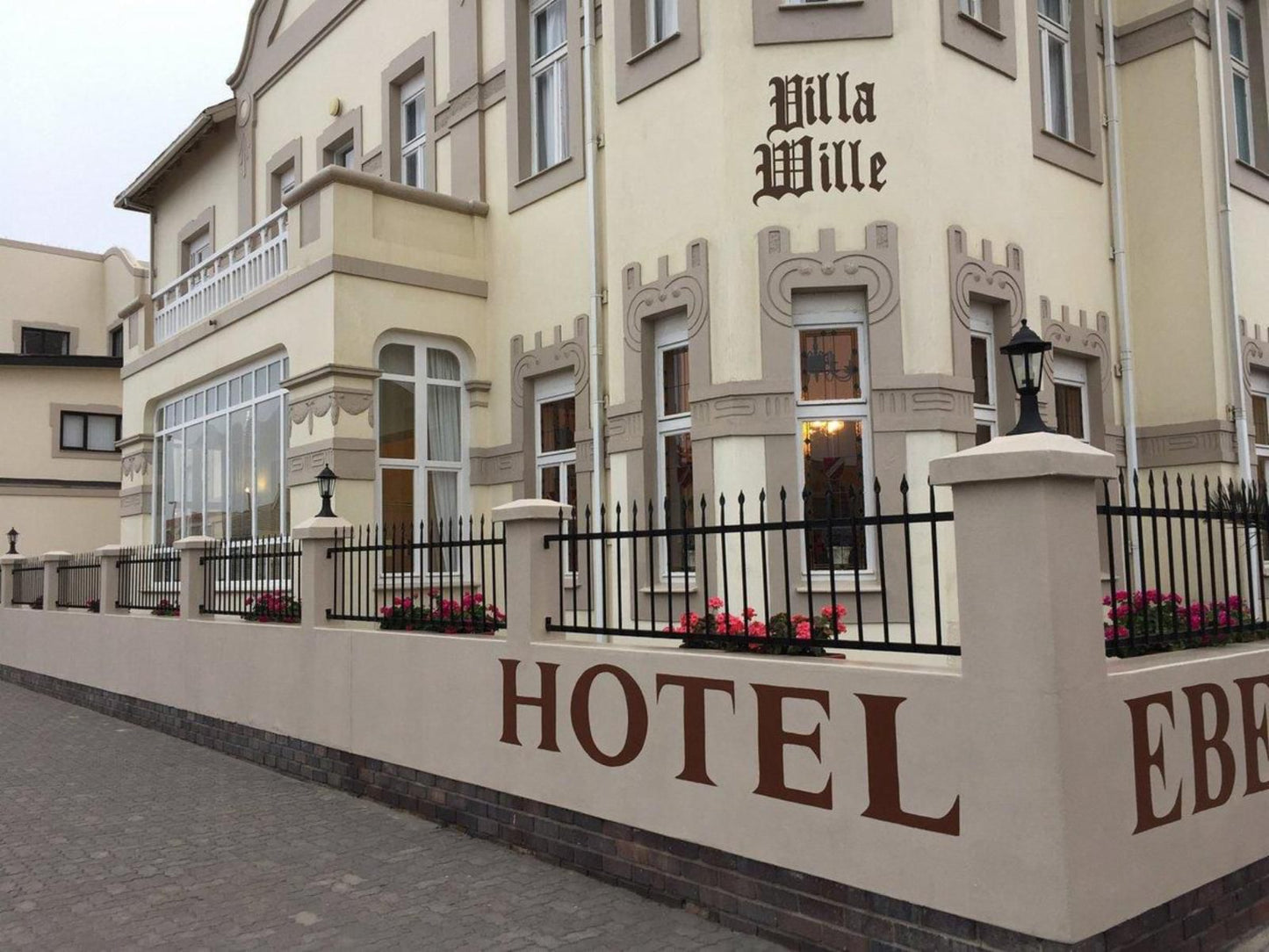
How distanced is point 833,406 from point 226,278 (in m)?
7.83

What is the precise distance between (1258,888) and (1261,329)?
26.3ft

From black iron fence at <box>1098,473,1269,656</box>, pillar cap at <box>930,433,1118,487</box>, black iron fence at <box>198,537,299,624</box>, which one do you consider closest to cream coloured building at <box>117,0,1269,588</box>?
black iron fence at <box>198,537,299,624</box>

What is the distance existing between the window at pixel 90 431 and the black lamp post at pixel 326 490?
1645 centimetres

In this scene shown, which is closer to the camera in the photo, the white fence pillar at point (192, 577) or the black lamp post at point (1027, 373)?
the black lamp post at point (1027, 373)

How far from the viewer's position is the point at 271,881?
571cm

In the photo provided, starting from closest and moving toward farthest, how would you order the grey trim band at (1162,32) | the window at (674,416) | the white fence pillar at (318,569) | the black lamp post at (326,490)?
the white fence pillar at (318,569) → the black lamp post at (326,490) → the window at (674,416) → the grey trim band at (1162,32)

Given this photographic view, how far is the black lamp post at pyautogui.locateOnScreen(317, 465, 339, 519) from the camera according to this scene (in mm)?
8500

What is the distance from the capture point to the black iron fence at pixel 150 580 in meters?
11.2

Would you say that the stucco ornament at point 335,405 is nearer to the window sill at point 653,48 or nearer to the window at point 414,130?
the window at point 414,130

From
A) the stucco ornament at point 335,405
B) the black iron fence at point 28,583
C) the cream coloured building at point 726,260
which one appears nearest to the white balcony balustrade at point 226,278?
the cream coloured building at point 726,260

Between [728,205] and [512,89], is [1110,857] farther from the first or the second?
[512,89]

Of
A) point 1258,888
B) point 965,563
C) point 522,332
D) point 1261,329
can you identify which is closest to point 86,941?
point 965,563

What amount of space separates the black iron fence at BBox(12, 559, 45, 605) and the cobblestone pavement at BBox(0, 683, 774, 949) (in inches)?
296

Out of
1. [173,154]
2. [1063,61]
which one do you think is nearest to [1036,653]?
[1063,61]
